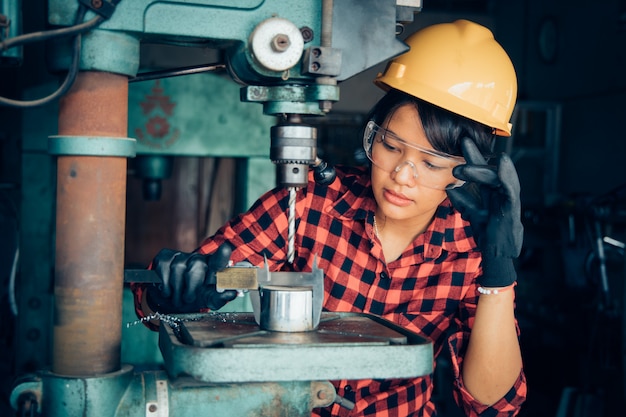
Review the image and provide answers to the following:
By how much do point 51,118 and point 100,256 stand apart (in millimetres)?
1255

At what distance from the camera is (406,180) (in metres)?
1.47

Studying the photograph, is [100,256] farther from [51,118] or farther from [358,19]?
[51,118]

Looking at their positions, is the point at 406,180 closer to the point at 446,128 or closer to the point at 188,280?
the point at 446,128

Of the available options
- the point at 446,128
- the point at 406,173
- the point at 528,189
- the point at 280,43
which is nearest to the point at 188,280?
the point at 280,43

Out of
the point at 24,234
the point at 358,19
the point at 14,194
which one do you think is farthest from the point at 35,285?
the point at 358,19

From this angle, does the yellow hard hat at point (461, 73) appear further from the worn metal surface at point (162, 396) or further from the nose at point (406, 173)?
the worn metal surface at point (162, 396)

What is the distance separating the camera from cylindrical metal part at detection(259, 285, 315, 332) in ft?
3.37

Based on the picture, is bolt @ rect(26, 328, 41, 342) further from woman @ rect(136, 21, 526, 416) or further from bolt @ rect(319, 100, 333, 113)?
bolt @ rect(319, 100, 333, 113)

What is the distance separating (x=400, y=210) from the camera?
1516 mm

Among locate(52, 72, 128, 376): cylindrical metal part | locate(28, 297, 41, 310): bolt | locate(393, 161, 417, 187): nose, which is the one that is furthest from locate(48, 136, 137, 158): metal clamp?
locate(28, 297, 41, 310): bolt

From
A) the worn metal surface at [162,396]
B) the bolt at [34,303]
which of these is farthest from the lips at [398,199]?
the bolt at [34,303]

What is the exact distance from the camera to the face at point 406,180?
1.48 metres

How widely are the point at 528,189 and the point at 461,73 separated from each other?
4.35m

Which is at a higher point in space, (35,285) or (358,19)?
(358,19)
